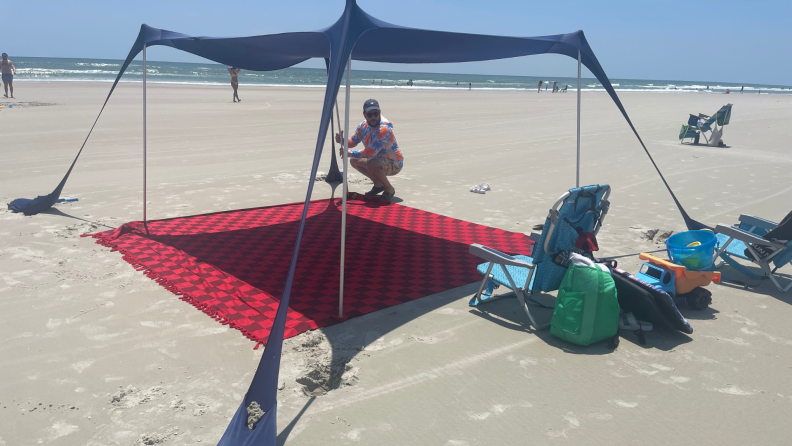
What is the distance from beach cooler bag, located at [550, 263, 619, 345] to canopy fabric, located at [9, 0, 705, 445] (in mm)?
1625

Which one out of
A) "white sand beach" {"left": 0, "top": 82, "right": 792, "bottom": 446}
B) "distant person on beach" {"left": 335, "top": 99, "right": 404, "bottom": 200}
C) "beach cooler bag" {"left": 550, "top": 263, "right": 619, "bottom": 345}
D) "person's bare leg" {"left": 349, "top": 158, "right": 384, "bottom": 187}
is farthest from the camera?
"person's bare leg" {"left": 349, "top": 158, "right": 384, "bottom": 187}

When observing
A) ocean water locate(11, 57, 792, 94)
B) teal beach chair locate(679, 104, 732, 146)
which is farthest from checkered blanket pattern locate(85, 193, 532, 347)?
ocean water locate(11, 57, 792, 94)

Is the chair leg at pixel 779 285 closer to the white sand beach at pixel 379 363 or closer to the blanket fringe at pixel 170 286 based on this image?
the white sand beach at pixel 379 363

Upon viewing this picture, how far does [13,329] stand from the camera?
3305mm

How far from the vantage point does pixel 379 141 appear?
6.91 m

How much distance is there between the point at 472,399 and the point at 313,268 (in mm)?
2103

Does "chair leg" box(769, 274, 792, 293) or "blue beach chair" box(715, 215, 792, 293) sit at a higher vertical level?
"blue beach chair" box(715, 215, 792, 293)

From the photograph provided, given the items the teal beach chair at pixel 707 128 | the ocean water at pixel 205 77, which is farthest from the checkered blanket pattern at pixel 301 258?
the ocean water at pixel 205 77

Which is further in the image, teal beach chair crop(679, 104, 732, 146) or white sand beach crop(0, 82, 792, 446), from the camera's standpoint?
teal beach chair crop(679, 104, 732, 146)

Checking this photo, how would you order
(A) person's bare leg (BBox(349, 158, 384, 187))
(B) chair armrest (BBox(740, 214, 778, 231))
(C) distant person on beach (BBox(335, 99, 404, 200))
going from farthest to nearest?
1. (A) person's bare leg (BBox(349, 158, 384, 187))
2. (C) distant person on beach (BBox(335, 99, 404, 200))
3. (B) chair armrest (BBox(740, 214, 778, 231))

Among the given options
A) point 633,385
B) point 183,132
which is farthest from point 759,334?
point 183,132

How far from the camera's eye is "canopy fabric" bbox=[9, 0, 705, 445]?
3246 mm

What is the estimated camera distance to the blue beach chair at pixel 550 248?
3547mm

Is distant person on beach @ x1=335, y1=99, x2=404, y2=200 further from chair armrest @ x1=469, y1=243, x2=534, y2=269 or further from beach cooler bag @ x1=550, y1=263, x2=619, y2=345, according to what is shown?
beach cooler bag @ x1=550, y1=263, x2=619, y2=345
